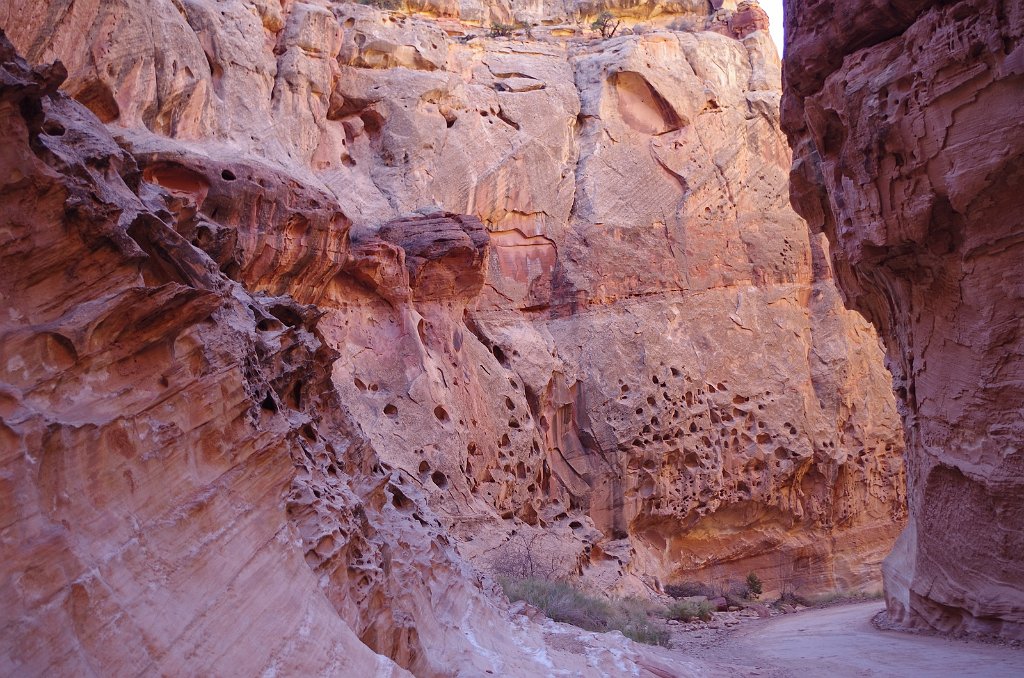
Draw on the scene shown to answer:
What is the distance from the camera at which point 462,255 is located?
48.6 ft

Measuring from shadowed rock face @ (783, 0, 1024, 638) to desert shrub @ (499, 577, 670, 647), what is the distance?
3000 mm

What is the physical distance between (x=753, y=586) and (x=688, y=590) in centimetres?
164

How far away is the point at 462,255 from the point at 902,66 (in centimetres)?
868

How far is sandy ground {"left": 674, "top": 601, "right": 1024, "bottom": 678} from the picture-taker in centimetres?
665


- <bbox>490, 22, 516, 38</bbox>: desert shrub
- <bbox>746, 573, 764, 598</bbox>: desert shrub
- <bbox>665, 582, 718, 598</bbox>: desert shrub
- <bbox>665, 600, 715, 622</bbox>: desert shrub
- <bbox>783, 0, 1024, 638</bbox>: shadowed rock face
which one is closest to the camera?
<bbox>783, 0, 1024, 638</bbox>: shadowed rock face

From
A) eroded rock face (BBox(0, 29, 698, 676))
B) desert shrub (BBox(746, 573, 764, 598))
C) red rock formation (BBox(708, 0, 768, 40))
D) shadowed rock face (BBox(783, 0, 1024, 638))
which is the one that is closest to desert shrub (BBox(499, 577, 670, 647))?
shadowed rock face (BBox(783, 0, 1024, 638))

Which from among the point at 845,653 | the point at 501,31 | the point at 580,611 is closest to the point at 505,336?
the point at 580,611

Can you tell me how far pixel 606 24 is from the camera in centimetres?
2242

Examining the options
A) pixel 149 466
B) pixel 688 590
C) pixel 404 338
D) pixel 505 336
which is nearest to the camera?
pixel 149 466

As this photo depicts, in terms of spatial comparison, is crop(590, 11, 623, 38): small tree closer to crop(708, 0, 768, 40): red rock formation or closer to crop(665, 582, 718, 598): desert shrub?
crop(708, 0, 768, 40): red rock formation

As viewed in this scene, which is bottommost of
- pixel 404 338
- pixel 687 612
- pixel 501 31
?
pixel 687 612

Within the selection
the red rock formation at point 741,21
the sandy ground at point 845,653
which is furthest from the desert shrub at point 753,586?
the red rock formation at point 741,21

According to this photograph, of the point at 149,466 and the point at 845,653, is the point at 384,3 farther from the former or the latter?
the point at 149,466

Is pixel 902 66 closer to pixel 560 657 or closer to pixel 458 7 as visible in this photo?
pixel 560 657
